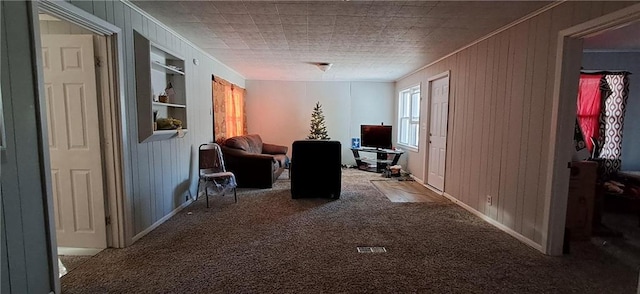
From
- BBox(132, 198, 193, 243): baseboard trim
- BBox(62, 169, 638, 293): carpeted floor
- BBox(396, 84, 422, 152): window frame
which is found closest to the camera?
BBox(62, 169, 638, 293): carpeted floor

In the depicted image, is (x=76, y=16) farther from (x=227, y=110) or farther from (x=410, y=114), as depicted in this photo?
(x=410, y=114)

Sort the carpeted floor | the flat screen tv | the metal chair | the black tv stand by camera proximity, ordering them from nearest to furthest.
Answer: the carpeted floor < the metal chair < the black tv stand < the flat screen tv

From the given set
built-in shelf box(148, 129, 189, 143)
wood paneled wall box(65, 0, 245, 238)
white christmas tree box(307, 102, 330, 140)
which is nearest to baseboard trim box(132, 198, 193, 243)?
wood paneled wall box(65, 0, 245, 238)

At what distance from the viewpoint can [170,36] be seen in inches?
136

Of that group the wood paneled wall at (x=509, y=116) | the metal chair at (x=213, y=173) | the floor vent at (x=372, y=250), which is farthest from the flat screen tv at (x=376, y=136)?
the floor vent at (x=372, y=250)

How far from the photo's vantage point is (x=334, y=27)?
3232 millimetres

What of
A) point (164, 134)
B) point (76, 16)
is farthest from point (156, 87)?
point (76, 16)

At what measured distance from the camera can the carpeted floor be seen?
211cm

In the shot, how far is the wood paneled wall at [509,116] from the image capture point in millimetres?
2654

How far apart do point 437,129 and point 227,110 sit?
156 inches

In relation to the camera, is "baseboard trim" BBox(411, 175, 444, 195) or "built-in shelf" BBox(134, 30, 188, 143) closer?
"built-in shelf" BBox(134, 30, 188, 143)

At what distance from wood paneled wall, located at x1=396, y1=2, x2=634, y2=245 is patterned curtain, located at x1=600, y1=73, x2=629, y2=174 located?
1.77 meters

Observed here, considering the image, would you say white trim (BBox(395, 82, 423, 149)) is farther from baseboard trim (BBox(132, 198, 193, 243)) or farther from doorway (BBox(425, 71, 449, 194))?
baseboard trim (BBox(132, 198, 193, 243))

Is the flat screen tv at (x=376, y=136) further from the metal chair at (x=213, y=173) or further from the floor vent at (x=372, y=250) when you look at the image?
the floor vent at (x=372, y=250)
